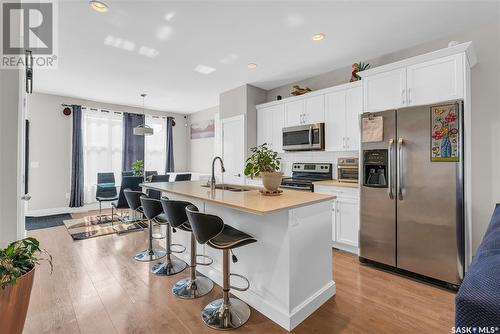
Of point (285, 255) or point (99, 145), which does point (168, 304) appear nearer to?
point (285, 255)

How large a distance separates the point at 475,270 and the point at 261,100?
4571 millimetres

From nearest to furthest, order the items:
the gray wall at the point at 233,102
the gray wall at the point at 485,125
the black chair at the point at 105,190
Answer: the gray wall at the point at 485,125 < the gray wall at the point at 233,102 < the black chair at the point at 105,190

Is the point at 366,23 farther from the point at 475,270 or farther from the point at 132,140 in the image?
the point at 132,140

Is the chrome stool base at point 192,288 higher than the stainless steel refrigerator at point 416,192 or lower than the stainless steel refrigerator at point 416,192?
lower

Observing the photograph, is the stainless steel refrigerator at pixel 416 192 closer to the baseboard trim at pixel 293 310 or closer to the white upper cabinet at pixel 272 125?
the baseboard trim at pixel 293 310

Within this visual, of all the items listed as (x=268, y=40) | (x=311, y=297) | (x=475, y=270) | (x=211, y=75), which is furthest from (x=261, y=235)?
(x=211, y=75)

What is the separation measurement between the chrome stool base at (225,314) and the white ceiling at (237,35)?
2.80 meters

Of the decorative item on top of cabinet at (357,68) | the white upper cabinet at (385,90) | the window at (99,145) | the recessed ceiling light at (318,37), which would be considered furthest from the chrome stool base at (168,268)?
the window at (99,145)

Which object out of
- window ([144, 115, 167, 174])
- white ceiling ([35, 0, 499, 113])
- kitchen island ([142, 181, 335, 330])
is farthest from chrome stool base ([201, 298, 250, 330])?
window ([144, 115, 167, 174])

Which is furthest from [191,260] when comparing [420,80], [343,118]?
[420,80]

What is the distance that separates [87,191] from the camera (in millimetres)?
6203

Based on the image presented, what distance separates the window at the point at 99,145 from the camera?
6.19 m

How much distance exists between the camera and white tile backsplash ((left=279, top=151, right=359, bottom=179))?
400 centimetres

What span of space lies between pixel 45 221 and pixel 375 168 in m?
6.40
